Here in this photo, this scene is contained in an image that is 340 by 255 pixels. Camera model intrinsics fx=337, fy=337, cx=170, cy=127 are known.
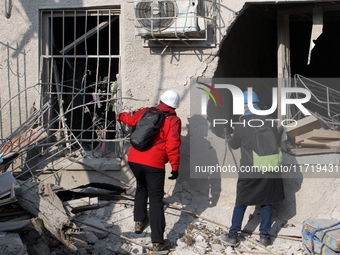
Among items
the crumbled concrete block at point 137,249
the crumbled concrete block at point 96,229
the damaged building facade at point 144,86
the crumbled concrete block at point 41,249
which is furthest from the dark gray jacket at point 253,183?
the crumbled concrete block at point 41,249

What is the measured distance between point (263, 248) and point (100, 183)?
2.08m

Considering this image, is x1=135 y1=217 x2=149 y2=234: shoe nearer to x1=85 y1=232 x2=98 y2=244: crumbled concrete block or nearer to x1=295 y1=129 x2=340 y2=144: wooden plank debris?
x1=85 y1=232 x2=98 y2=244: crumbled concrete block

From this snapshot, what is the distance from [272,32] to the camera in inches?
312

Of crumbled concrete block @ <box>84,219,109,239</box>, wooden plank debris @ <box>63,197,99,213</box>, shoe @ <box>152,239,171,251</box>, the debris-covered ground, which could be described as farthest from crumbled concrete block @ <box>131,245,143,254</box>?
wooden plank debris @ <box>63,197,99,213</box>

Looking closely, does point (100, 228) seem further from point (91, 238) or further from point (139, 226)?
point (139, 226)

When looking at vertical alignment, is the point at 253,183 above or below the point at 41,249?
above

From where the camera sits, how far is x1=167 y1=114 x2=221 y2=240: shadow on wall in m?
4.35

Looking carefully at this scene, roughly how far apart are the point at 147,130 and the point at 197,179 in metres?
1.33

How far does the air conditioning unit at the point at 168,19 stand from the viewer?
4.11m

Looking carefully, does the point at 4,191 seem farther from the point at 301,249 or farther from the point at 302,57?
the point at 302,57

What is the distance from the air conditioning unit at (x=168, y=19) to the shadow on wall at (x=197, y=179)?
43.3 inches

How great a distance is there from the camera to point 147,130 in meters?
3.36

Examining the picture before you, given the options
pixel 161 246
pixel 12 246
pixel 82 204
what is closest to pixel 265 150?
pixel 161 246

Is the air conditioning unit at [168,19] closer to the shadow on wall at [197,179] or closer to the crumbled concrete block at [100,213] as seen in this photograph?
the shadow on wall at [197,179]
